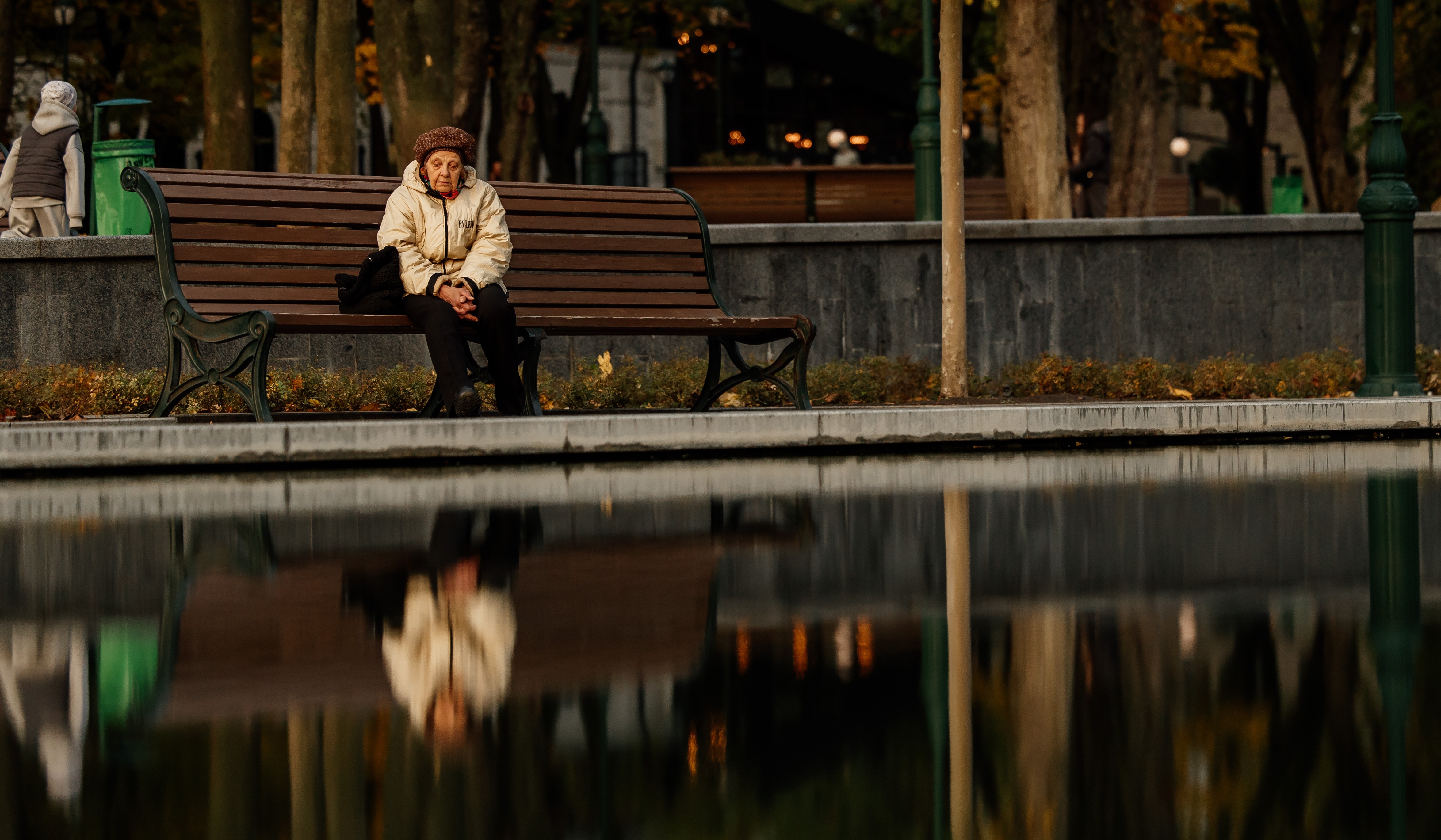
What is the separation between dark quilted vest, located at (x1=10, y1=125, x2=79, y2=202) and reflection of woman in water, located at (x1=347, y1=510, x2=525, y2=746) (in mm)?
9248

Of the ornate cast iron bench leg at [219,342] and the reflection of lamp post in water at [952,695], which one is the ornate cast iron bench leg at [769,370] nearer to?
the ornate cast iron bench leg at [219,342]

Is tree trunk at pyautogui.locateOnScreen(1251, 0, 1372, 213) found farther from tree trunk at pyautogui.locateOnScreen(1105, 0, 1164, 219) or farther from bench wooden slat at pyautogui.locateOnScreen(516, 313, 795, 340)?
bench wooden slat at pyautogui.locateOnScreen(516, 313, 795, 340)

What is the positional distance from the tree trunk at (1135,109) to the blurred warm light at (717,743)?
63.0 ft

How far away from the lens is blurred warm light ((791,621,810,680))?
4.36 m

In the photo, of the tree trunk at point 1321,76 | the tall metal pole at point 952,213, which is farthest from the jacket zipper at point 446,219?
the tree trunk at point 1321,76

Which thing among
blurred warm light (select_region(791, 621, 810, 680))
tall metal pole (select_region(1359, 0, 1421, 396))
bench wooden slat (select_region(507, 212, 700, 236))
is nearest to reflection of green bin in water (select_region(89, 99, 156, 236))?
bench wooden slat (select_region(507, 212, 700, 236))

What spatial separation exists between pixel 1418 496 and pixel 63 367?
7.30m

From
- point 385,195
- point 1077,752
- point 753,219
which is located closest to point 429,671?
point 1077,752

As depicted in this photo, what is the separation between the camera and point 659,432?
9.47m

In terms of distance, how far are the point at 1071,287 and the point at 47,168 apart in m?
7.63

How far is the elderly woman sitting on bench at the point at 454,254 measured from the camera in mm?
9328

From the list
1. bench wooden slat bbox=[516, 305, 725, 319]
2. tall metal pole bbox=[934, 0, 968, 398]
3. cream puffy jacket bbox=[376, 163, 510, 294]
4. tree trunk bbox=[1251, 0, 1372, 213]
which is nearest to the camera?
cream puffy jacket bbox=[376, 163, 510, 294]

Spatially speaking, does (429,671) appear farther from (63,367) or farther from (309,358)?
(309,358)

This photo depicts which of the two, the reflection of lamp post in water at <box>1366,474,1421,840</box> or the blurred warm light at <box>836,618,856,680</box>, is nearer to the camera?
the reflection of lamp post in water at <box>1366,474,1421,840</box>
